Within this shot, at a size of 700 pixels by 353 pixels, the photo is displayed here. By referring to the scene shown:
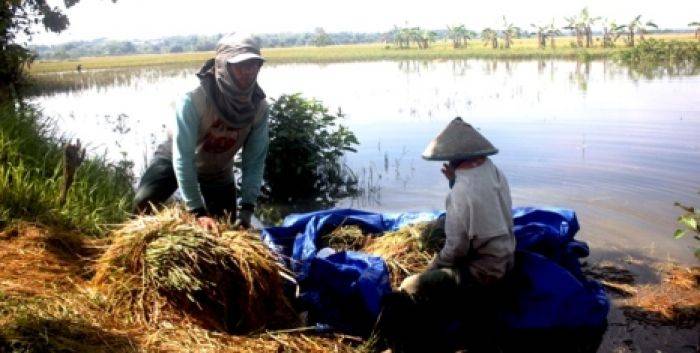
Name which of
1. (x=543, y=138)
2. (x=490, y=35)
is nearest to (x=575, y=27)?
(x=490, y=35)

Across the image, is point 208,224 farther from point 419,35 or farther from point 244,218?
point 419,35

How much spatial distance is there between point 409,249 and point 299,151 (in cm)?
378

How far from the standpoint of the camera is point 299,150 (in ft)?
25.4

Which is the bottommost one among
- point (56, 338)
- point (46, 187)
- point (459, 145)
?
point (56, 338)

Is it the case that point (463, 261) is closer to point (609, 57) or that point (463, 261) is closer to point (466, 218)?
point (466, 218)

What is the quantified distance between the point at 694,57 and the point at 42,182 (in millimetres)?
29896

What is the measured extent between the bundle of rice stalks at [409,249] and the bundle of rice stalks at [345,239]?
15 centimetres

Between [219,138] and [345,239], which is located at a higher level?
[219,138]

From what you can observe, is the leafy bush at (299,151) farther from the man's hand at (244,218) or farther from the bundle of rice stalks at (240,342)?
the bundle of rice stalks at (240,342)

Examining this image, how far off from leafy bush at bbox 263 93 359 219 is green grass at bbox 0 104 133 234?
1809 mm

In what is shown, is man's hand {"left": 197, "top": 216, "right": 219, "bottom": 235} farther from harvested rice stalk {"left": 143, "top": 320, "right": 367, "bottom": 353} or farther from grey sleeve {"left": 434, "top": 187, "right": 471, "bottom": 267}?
grey sleeve {"left": 434, "top": 187, "right": 471, "bottom": 267}

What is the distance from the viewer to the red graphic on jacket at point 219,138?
402cm

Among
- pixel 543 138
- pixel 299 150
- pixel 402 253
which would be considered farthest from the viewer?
pixel 543 138

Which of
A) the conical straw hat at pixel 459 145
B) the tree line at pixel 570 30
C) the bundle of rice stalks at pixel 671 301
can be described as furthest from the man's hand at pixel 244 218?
the tree line at pixel 570 30
